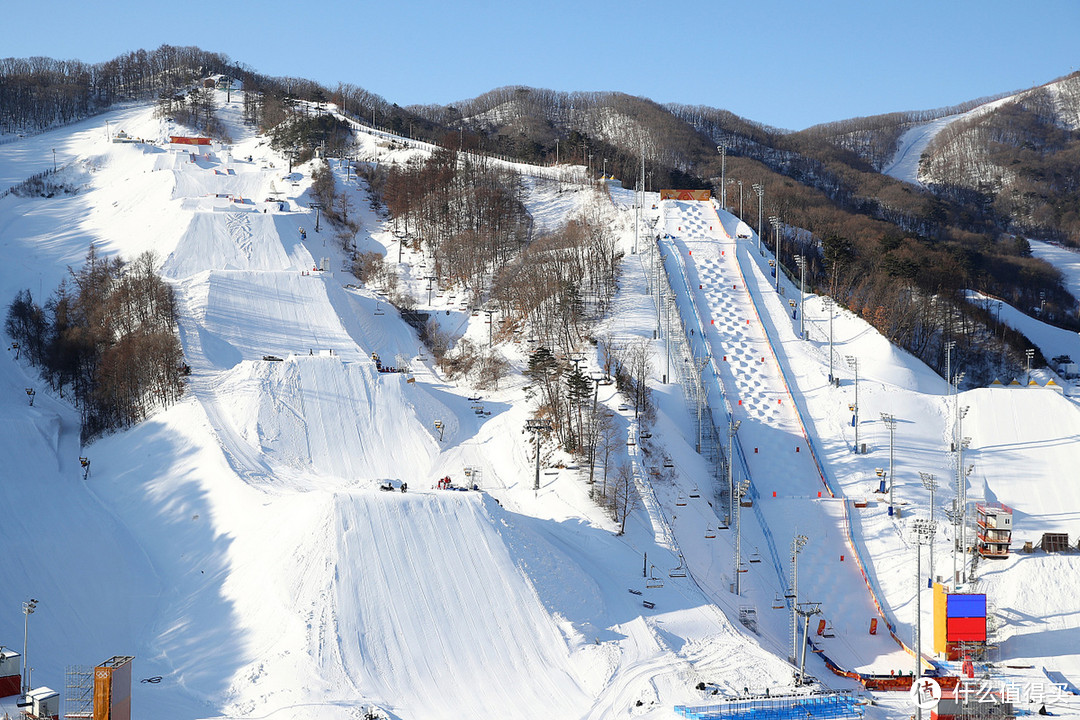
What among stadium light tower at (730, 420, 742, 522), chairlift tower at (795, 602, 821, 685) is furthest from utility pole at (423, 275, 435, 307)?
chairlift tower at (795, 602, 821, 685)

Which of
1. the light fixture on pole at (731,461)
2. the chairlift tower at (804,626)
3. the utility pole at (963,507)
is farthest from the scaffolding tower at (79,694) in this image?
the utility pole at (963,507)

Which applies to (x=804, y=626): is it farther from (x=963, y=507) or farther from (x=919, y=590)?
(x=963, y=507)

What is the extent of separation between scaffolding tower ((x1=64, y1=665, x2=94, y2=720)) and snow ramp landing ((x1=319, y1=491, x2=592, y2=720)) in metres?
6.16

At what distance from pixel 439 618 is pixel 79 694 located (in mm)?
10135

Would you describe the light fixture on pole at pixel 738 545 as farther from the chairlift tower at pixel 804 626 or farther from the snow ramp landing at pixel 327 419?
the snow ramp landing at pixel 327 419

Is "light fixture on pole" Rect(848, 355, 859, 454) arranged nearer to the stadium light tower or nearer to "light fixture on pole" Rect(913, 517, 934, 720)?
the stadium light tower

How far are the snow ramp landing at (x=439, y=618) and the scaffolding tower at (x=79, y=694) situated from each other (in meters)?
6.16

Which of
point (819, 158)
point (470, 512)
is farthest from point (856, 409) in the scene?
point (819, 158)

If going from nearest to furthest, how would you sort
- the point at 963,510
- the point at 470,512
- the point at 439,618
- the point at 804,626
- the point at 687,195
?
the point at 439,618 → the point at 804,626 → the point at 470,512 → the point at 963,510 → the point at 687,195

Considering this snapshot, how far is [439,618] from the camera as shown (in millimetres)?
29000

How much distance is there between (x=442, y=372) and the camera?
51.9 metres

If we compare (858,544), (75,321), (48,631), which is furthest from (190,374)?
(858,544)

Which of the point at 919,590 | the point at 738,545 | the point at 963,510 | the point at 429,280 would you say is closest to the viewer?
the point at 919,590

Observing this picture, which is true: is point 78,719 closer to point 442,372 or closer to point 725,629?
point 725,629
